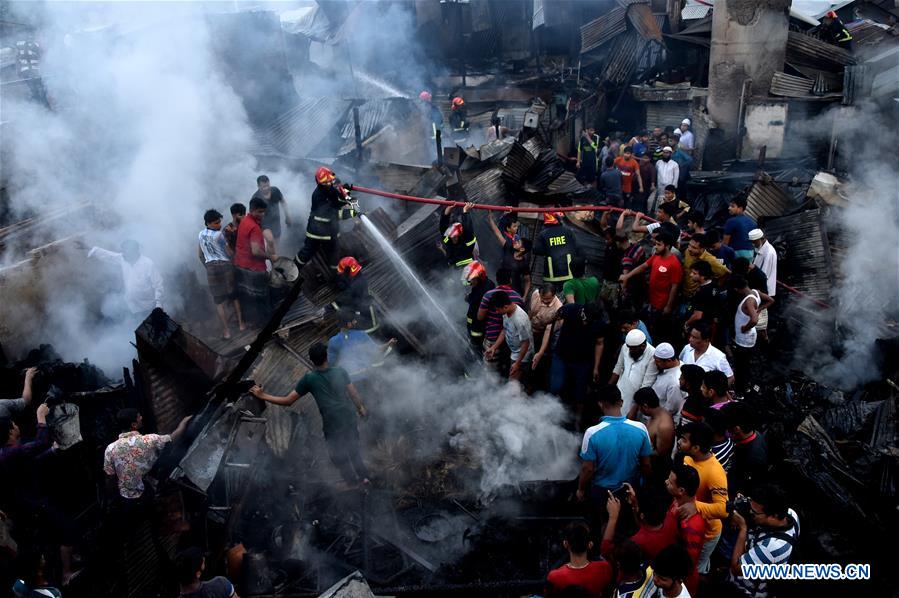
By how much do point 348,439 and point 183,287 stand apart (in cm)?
458

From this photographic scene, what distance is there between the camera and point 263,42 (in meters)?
13.1

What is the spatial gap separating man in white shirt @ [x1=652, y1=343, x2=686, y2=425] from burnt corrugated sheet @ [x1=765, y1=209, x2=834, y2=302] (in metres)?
3.68

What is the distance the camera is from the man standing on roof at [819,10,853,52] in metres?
13.7

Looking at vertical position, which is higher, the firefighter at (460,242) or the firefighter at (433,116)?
the firefighter at (433,116)

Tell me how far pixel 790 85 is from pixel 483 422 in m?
9.85

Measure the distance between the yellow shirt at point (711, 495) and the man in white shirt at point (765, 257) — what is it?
12.4 feet

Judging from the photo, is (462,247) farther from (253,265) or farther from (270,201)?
(270,201)

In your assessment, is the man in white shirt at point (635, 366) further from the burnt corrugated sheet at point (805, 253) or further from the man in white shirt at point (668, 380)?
the burnt corrugated sheet at point (805, 253)

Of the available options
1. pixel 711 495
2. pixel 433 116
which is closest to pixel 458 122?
pixel 433 116

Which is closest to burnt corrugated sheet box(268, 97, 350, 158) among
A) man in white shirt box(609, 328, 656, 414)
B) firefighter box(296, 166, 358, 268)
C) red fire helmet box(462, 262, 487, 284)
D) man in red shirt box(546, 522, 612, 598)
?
firefighter box(296, 166, 358, 268)

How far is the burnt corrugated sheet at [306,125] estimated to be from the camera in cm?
1196

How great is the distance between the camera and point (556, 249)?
721 cm

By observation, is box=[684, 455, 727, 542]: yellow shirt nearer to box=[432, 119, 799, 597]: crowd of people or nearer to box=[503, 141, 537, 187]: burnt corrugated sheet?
box=[432, 119, 799, 597]: crowd of people

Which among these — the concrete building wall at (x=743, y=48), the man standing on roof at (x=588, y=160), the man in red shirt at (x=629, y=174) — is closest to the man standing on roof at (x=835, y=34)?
the concrete building wall at (x=743, y=48)
